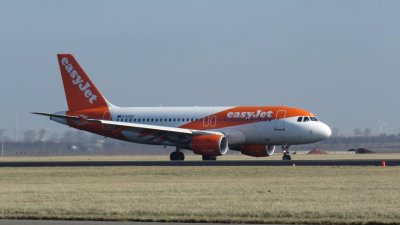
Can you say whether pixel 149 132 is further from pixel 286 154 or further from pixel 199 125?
pixel 286 154

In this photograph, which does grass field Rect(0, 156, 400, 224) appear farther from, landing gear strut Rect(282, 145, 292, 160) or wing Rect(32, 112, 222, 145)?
wing Rect(32, 112, 222, 145)

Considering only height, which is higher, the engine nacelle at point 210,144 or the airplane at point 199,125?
the airplane at point 199,125

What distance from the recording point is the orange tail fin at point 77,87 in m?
73.7

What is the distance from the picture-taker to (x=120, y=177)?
44.6 m

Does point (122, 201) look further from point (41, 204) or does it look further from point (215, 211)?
point (215, 211)

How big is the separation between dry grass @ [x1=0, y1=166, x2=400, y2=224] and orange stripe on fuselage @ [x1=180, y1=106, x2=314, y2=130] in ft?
Answer: 57.7

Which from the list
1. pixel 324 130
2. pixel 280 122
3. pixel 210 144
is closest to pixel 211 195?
pixel 210 144

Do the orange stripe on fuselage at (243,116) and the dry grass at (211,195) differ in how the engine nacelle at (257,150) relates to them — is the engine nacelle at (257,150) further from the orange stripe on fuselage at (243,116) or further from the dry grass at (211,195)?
the dry grass at (211,195)

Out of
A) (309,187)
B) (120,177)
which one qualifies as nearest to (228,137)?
(120,177)

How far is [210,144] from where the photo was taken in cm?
6550

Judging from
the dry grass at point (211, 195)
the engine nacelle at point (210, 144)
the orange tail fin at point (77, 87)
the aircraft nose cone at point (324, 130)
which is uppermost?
the orange tail fin at point (77, 87)

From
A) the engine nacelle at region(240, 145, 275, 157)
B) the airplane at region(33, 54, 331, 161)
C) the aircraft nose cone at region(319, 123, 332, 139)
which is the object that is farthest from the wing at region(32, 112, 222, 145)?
the aircraft nose cone at region(319, 123, 332, 139)

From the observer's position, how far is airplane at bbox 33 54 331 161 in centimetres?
6706

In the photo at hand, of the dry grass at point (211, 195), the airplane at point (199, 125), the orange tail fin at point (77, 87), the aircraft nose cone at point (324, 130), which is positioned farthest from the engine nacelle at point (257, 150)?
the dry grass at point (211, 195)
